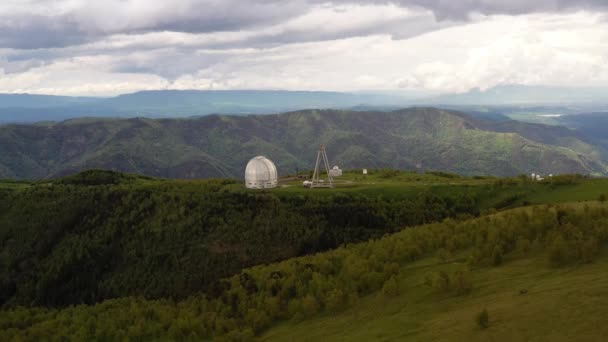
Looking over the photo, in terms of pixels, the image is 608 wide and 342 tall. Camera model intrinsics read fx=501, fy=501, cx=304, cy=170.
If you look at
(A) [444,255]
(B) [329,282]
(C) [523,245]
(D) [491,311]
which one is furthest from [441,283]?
(B) [329,282]

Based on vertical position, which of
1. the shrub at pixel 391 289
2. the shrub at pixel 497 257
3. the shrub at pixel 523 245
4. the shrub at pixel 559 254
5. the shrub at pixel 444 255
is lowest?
the shrub at pixel 391 289

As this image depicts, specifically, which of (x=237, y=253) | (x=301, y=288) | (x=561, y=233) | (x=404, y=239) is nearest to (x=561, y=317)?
(x=561, y=233)

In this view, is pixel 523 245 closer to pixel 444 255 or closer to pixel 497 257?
pixel 497 257

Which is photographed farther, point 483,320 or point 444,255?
point 444,255

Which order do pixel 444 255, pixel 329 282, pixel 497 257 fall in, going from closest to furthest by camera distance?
pixel 497 257
pixel 329 282
pixel 444 255

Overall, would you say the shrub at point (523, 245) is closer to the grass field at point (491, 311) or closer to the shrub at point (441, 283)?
the grass field at point (491, 311)

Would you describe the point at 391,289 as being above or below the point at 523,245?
below

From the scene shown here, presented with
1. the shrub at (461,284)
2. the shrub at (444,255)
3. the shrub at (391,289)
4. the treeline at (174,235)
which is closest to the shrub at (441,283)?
the shrub at (461,284)

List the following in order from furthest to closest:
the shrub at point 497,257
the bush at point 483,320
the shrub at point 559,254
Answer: the shrub at point 497,257 < the shrub at point 559,254 < the bush at point 483,320
